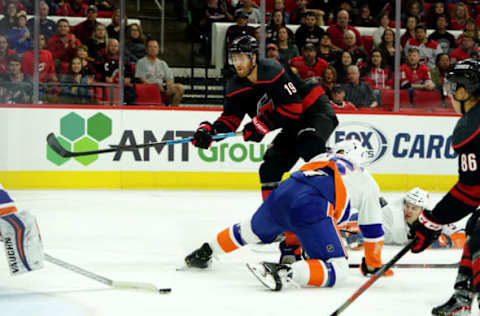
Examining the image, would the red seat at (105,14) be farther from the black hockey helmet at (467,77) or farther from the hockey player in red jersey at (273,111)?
the black hockey helmet at (467,77)

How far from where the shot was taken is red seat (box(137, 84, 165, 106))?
25.4ft

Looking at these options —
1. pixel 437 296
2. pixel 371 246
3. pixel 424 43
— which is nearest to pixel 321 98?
pixel 371 246

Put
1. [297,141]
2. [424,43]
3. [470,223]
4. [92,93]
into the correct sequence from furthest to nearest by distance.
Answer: [424,43], [92,93], [297,141], [470,223]

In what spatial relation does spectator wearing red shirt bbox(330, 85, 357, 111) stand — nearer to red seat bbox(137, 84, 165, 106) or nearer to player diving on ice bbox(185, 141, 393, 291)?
red seat bbox(137, 84, 165, 106)

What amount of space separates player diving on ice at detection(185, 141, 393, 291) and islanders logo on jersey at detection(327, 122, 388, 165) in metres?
4.06

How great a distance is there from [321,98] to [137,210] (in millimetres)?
2250

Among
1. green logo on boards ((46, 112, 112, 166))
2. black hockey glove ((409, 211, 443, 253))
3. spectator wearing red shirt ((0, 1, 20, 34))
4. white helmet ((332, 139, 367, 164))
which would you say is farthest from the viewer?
green logo on boards ((46, 112, 112, 166))

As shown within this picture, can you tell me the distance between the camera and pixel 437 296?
11.7 ft

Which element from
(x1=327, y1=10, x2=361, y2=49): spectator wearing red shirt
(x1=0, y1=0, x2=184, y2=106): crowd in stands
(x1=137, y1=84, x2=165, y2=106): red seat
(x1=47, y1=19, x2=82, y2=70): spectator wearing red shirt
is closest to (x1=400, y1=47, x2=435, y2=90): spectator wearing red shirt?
(x1=327, y1=10, x2=361, y2=49): spectator wearing red shirt

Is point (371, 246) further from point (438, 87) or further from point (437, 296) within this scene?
point (438, 87)

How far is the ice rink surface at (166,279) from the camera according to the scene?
128 inches

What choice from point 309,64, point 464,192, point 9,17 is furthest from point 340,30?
point 464,192

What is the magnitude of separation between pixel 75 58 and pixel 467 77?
552cm

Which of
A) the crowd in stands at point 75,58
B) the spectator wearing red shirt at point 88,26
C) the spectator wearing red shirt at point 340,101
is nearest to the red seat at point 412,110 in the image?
the spectator wearing red shirt at point 340,101
